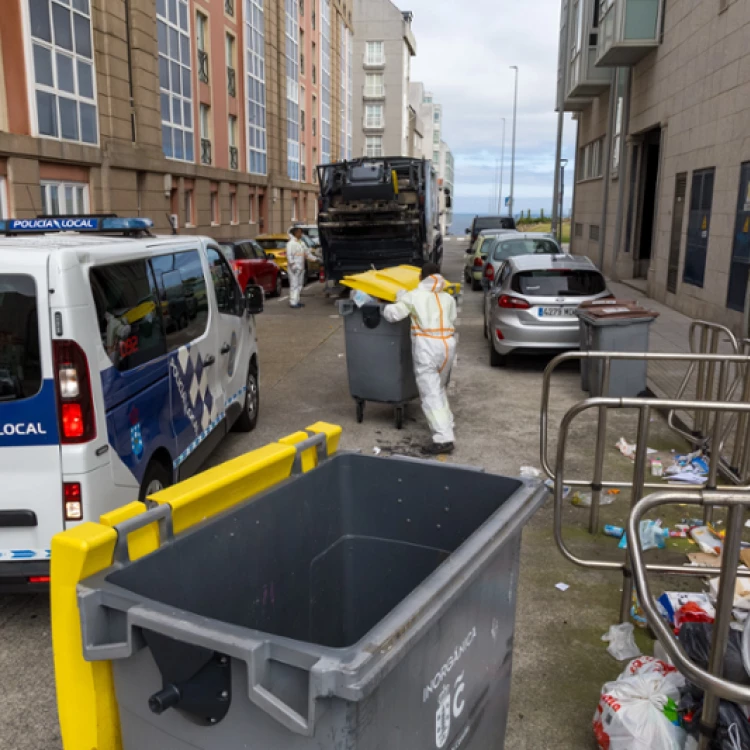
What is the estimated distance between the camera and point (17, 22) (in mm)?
15891

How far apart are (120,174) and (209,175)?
7947 millimetres

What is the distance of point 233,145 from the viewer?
106 ft

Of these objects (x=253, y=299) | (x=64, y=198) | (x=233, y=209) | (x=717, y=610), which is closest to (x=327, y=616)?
(x=717, y=610)

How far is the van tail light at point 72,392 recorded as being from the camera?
3.69m

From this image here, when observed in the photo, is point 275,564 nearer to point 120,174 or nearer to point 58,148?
point 58,148

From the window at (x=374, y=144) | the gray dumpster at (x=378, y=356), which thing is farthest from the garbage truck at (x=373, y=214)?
the window at (x=374, y=144)

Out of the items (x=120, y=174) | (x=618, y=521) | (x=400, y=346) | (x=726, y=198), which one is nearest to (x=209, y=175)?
(x=120, y=174)

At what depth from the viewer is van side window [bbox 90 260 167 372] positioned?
4.03 metres

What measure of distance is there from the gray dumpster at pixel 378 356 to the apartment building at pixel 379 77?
72.7m

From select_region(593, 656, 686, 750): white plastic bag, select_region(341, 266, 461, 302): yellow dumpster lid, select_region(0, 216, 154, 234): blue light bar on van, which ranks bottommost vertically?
select_region(593, 656, 686, 750): white plastic bag

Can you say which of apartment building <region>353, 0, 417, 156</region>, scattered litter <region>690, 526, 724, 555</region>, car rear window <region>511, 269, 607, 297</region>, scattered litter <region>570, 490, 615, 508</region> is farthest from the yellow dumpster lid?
apartment building <region>353, 0, 417, 156</region>

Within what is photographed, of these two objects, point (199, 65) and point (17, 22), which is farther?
point (199, 65)

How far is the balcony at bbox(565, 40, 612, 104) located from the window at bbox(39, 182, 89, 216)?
1551 centimetres

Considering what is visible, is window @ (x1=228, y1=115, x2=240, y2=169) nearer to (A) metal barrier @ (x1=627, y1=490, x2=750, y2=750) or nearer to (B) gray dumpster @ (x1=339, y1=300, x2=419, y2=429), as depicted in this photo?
(B) gray dumpster @ (x1=339, y1=300, x2=419, y2=429)
